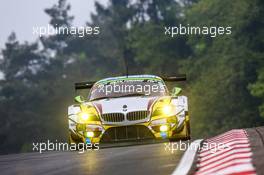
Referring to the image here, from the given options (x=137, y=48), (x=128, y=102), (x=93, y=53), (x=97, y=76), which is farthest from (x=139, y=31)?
(x=128, y=102)

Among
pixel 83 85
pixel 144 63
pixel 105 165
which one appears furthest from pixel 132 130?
pixel 144 63

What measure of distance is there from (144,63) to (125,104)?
257ft

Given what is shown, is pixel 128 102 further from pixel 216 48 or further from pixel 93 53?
pixel 93 53

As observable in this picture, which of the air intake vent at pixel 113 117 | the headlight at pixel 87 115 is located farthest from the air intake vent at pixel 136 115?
the headlight at pixel 87 115

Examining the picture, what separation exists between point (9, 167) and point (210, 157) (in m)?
3.49

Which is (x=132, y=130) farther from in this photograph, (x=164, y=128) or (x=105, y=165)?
(x=105, y=165)

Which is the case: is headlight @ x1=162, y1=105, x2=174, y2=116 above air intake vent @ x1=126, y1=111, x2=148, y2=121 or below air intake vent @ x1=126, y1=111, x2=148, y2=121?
above

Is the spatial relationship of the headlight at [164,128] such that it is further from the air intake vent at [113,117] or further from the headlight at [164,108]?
the air intake vent at [113,117]

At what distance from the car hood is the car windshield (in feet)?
2.53

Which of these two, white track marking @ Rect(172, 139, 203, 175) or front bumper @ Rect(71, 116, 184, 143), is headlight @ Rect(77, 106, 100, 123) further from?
white track marking @ Rect(172, 139, 203, 175)

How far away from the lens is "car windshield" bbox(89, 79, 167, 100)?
15.6 m

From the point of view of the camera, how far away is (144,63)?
9256 cm

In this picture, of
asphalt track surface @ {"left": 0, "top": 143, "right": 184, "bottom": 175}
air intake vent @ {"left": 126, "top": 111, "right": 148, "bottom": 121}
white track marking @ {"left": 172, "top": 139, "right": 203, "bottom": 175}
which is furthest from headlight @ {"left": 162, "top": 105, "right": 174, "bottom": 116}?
white track marking @ {"left": 172, "top": 139, "right": 203, "bottom": 175}

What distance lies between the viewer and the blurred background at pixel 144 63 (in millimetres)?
60625
